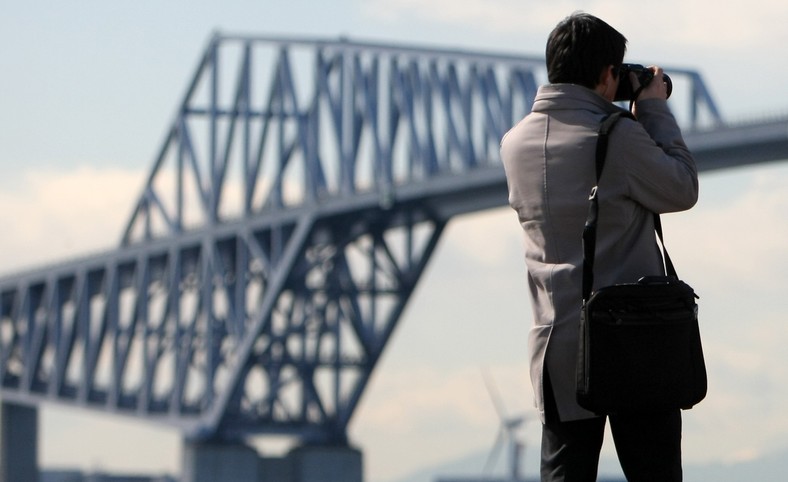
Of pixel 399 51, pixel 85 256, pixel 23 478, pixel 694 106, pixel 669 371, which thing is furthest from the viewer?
pixel 23 478

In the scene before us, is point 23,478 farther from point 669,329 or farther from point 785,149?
point 669,329

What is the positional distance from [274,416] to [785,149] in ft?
111

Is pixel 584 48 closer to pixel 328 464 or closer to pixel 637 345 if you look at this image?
pixel 637 345

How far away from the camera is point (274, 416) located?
93.3 metres

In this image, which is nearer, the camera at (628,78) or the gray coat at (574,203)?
the gray coat at (574,203)

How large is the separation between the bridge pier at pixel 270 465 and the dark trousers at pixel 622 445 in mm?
82812

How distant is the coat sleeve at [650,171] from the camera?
8867 mm

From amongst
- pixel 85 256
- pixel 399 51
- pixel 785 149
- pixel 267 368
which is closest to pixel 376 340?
pixel 267 368

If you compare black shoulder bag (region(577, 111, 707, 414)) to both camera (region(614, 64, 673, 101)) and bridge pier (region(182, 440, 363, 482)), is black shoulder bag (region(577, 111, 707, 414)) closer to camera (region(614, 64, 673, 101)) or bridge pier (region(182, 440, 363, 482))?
camera (region(614, 64, 673, 101))

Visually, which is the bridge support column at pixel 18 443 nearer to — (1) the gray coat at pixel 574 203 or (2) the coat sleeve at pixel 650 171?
(1) the gray coat at pixel 574 203

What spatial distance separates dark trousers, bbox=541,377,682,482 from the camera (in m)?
8.77

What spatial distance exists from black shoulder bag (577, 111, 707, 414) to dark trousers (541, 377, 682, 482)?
0.35 ft

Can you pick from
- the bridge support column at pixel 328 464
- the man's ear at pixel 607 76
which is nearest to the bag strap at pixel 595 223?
the man's ear at pixel 607 76

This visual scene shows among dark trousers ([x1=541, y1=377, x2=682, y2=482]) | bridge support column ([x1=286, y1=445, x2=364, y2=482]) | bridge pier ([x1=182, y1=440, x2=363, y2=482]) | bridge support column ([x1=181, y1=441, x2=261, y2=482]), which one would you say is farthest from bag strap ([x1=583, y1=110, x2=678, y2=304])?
bridge support column ([x1=181, y1=441, x2=261, y2=482])
